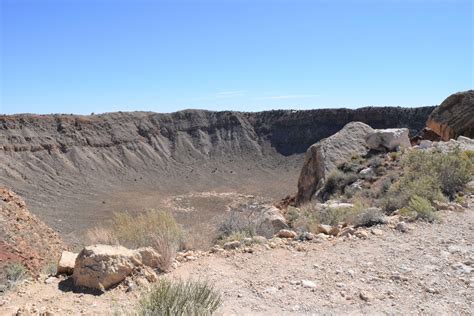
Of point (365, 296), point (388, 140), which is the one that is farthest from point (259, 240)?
→ point (388, 140)

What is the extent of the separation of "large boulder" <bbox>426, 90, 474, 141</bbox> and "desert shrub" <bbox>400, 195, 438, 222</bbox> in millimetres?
Result: 12167

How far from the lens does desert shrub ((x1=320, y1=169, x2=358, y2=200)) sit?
48.2 feet

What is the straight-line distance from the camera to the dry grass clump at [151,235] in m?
5.99

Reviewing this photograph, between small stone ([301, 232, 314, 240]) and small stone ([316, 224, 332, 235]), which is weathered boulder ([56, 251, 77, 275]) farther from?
small stone ([316, 224, 332, 235])

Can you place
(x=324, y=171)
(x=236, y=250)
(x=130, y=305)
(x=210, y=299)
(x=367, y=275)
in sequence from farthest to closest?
1. (x=324, y=171)
2. (x=236, y=250)
3. (x=367, y=275)
4. (x=130, y=305)
5. (x=210, y=299)

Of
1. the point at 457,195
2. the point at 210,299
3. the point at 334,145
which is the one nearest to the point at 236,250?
the point at 210,299

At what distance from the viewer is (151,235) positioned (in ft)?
22.3

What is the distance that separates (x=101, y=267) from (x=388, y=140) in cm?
1398

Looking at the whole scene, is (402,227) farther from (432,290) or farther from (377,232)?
(432,290)

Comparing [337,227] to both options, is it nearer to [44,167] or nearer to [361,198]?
[361,198]

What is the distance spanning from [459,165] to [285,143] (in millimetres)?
59804

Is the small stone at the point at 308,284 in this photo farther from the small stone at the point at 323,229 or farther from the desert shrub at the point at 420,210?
the desert shrub at the point at 420,210

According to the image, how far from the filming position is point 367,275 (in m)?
5.62

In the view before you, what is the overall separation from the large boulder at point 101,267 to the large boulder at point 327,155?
12199mm
